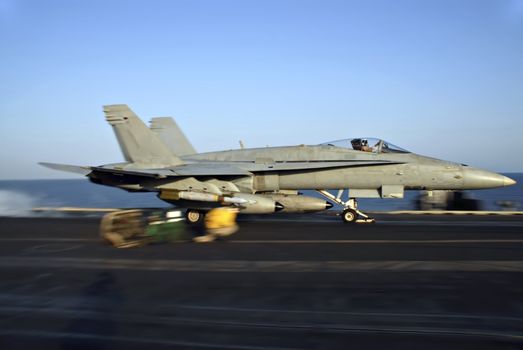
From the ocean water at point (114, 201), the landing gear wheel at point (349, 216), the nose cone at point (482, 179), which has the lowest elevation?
the ocean water at point (114, 201)

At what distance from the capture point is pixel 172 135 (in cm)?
2286

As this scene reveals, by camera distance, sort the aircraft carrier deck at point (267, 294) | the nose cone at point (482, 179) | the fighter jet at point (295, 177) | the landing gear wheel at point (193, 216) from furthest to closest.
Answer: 1. the landing gear wheel at point (193, 216)
2. the fighter jet at point (295, 177)
3. the nose cone at point (482, 179)
4. the aircraft carrier deck at point (267, 294)

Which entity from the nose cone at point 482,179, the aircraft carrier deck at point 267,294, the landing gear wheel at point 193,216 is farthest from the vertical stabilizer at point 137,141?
the nose cone at point 482,179

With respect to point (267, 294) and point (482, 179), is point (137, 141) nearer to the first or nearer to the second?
point (267, 294)

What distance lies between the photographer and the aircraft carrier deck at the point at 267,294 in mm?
4523

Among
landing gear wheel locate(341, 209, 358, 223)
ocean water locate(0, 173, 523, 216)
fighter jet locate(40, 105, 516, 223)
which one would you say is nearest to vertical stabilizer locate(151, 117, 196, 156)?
fighter jet locate(40, 105, 516, 223)

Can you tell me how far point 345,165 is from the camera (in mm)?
15312

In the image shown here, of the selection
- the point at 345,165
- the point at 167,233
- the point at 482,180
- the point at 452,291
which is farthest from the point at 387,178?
the point at 452,291

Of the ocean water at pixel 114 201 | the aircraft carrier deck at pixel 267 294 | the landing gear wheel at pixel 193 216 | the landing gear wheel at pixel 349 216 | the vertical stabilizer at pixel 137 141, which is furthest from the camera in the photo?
the ocean water at pixel 114 201

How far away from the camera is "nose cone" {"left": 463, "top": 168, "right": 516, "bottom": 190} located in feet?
46.7

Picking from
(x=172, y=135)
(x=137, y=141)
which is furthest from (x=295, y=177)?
(x=172, y=135)

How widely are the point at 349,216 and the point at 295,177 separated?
8.21 ft

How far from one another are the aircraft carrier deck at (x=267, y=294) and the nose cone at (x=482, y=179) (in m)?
3.59

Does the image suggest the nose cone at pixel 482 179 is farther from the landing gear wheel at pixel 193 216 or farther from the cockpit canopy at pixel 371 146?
the landing gear wheel at pixel 193 216
